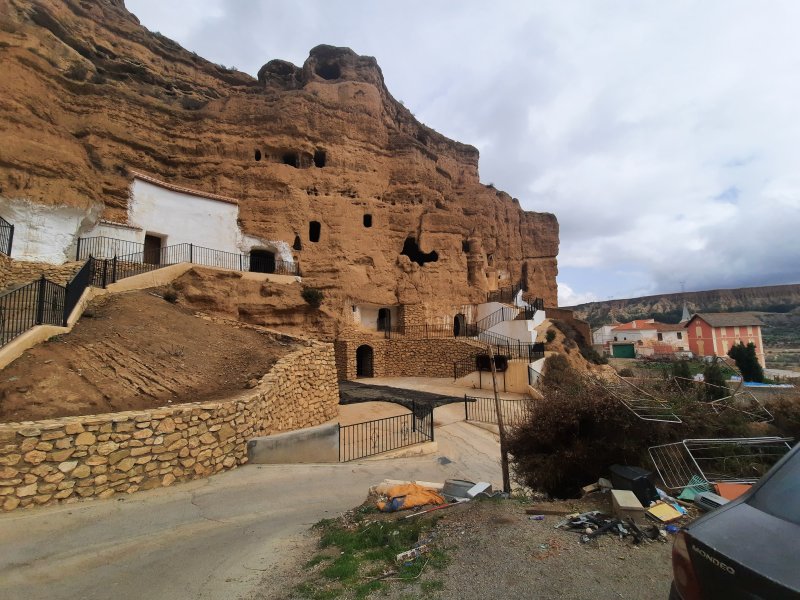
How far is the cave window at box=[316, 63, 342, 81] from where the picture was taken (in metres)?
30.2

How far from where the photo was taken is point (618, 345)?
59812 millimetres

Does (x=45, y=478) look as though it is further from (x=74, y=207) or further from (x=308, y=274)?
(x=308, y=274)

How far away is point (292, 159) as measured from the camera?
84.3ft

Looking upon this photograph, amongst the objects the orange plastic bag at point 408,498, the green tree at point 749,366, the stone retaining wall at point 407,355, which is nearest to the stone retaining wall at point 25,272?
the orange plastic bag at point 408,498

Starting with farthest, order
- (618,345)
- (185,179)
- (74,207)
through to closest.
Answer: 1. (618,345)
2. (185,179)
3. (74,207)

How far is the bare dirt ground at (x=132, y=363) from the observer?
668cm

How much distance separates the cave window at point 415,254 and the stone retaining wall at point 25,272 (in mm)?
19989

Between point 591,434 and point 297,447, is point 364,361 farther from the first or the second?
point 591,434

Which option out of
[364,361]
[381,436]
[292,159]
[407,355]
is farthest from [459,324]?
[381,436]

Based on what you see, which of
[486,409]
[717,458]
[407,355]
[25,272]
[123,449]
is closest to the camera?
[717,458]

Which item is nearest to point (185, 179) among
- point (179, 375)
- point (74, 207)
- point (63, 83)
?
point (63, 83)

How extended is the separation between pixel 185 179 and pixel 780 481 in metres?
26.9

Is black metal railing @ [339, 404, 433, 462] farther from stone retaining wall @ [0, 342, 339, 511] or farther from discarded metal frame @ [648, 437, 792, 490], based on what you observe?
discarded metal frame @ [648, 437, 792, 490]

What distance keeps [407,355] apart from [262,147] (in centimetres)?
1646
